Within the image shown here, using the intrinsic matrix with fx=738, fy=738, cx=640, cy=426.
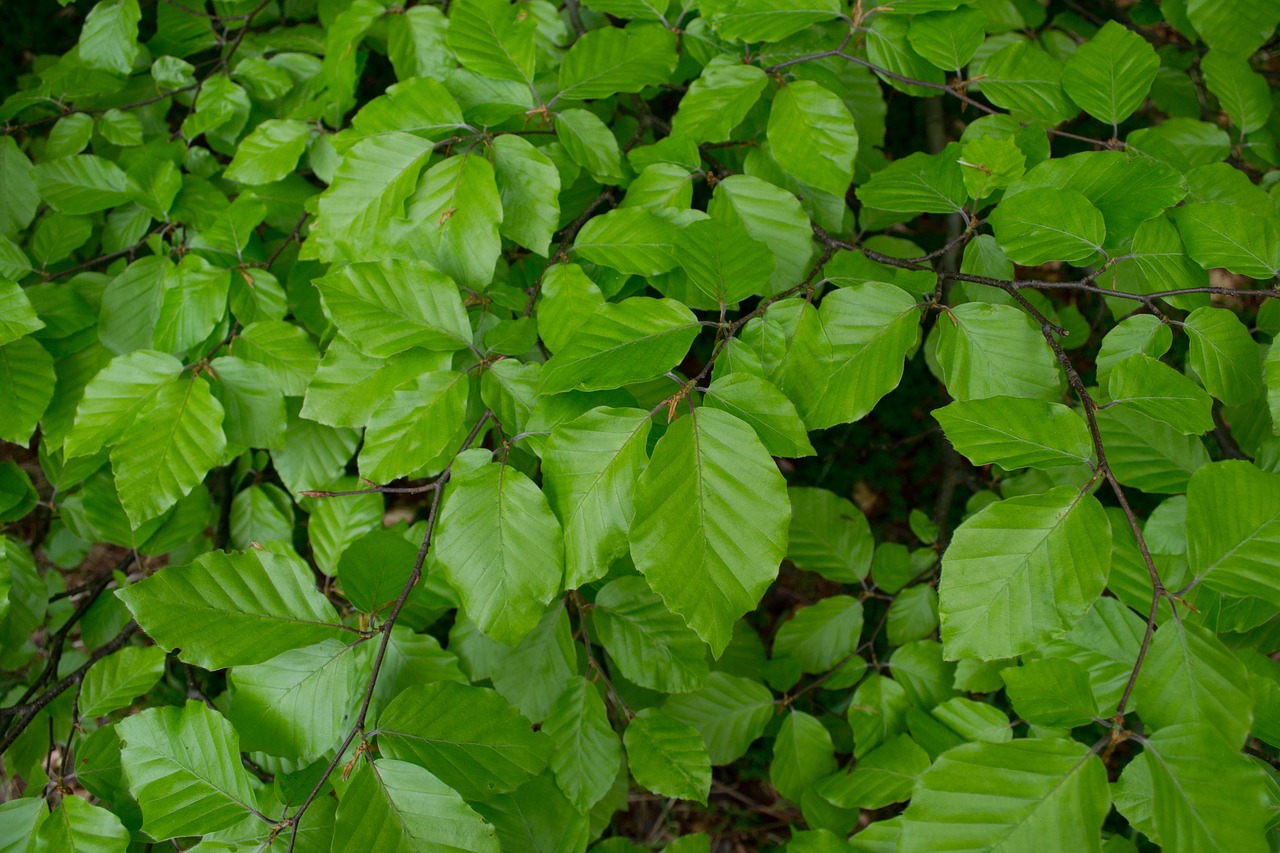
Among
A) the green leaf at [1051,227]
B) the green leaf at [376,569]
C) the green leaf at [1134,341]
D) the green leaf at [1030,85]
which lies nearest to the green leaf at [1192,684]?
the green leaf at [1134,341]

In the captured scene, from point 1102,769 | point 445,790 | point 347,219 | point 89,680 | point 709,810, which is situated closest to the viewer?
point 1102,769

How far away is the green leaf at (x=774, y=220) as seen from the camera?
103 centimetres

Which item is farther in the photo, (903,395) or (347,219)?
(903,395)

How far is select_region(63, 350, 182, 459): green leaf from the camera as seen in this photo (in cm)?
111

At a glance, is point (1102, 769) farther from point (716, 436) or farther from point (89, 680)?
point (89, 680)

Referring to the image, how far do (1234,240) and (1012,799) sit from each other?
0.71 metres

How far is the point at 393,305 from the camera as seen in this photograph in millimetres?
928

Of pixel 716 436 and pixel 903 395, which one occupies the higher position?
pixel 716 436

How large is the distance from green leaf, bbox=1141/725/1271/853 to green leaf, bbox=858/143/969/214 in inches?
26.5

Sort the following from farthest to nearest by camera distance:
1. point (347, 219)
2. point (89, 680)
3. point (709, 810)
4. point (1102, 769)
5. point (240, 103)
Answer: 1. point (709, 810)
2. point (240, 103)
3. point (89, 680)
4. point (347, 219)
5. point (1102, 769)

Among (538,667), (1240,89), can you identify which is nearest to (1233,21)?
(1240,89)

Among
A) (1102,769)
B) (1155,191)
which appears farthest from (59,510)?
(1155,191)

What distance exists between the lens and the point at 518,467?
1088 millimetres

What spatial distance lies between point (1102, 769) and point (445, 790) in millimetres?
656
